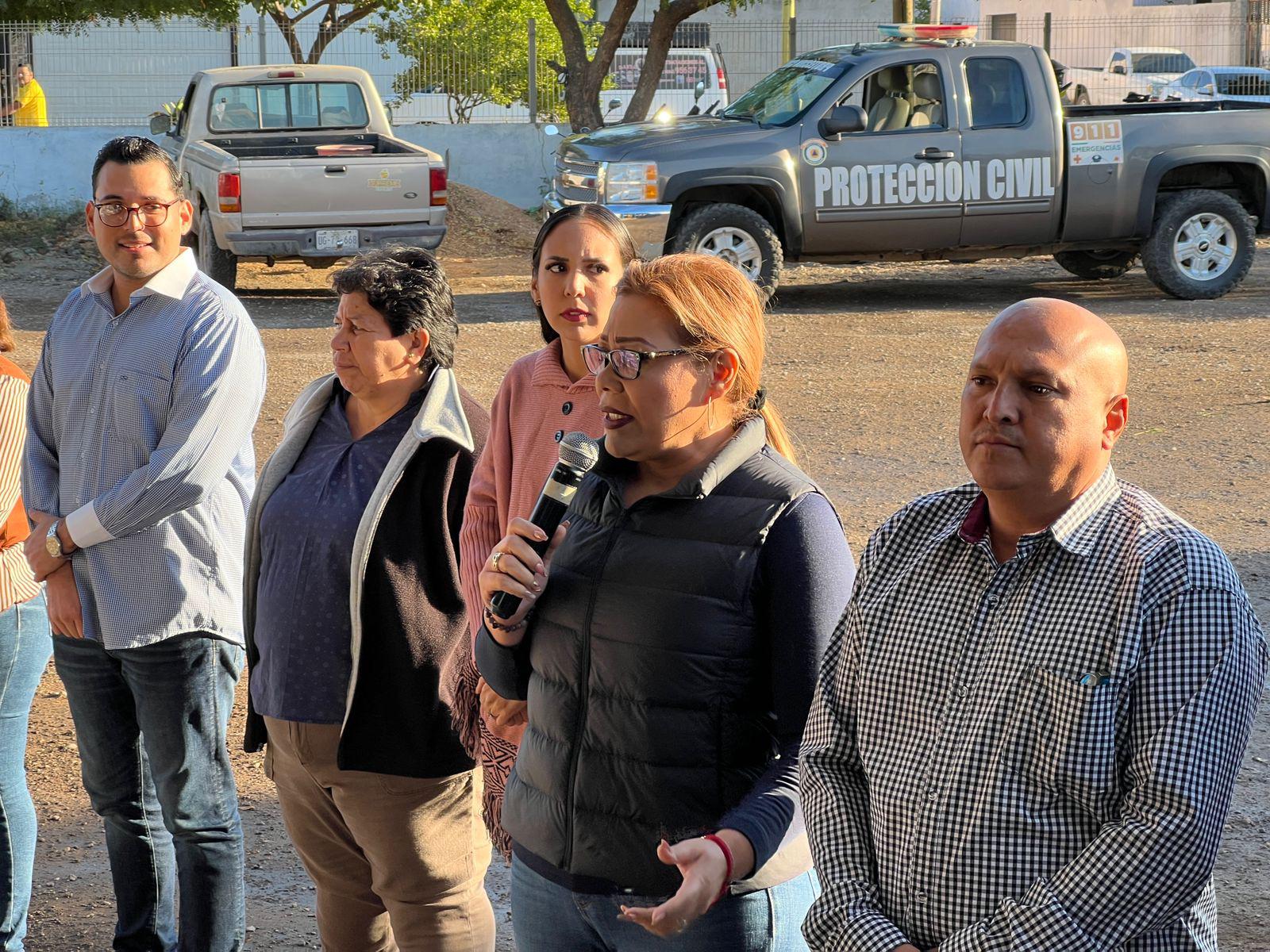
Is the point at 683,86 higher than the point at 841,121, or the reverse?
the point at 683,86

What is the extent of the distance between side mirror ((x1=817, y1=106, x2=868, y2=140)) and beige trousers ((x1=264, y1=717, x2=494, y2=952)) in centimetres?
1048

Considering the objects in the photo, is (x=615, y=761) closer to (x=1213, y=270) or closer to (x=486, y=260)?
(x=1213, y=270)

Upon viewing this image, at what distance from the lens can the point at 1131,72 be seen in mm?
28641

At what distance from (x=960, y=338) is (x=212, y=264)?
6.85 meters

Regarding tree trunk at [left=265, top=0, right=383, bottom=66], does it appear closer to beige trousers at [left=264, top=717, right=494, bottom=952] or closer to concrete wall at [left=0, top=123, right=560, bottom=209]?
concrete wall at [left=0, top=123, right=560, bottom=209]

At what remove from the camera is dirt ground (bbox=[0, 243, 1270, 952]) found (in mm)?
4445

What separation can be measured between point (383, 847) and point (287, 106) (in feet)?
42.8

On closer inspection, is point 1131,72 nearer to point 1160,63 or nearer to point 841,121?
point 1160,63

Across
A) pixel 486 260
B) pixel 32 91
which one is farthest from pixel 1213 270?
pixel 32 91

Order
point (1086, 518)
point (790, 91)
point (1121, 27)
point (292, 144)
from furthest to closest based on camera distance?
1. point (1121, 27)
2. point (292, 144)
3. point (790, 91)
4. point (1086, 518)

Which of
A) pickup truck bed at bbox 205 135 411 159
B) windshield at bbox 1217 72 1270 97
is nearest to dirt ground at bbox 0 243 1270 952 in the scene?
pickup truck bed at bbox 205 135 411 159

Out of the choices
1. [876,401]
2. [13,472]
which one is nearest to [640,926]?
[13,472]

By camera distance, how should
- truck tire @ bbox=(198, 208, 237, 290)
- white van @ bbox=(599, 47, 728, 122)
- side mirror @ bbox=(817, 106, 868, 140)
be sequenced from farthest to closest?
white van @ bbox=(599, 47, 728, 122) → truck tire @ bbox=(198, 208, 237, 290) → side mirror @ bbox=(817, 106, 868, 140)

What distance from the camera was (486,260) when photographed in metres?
17.5
